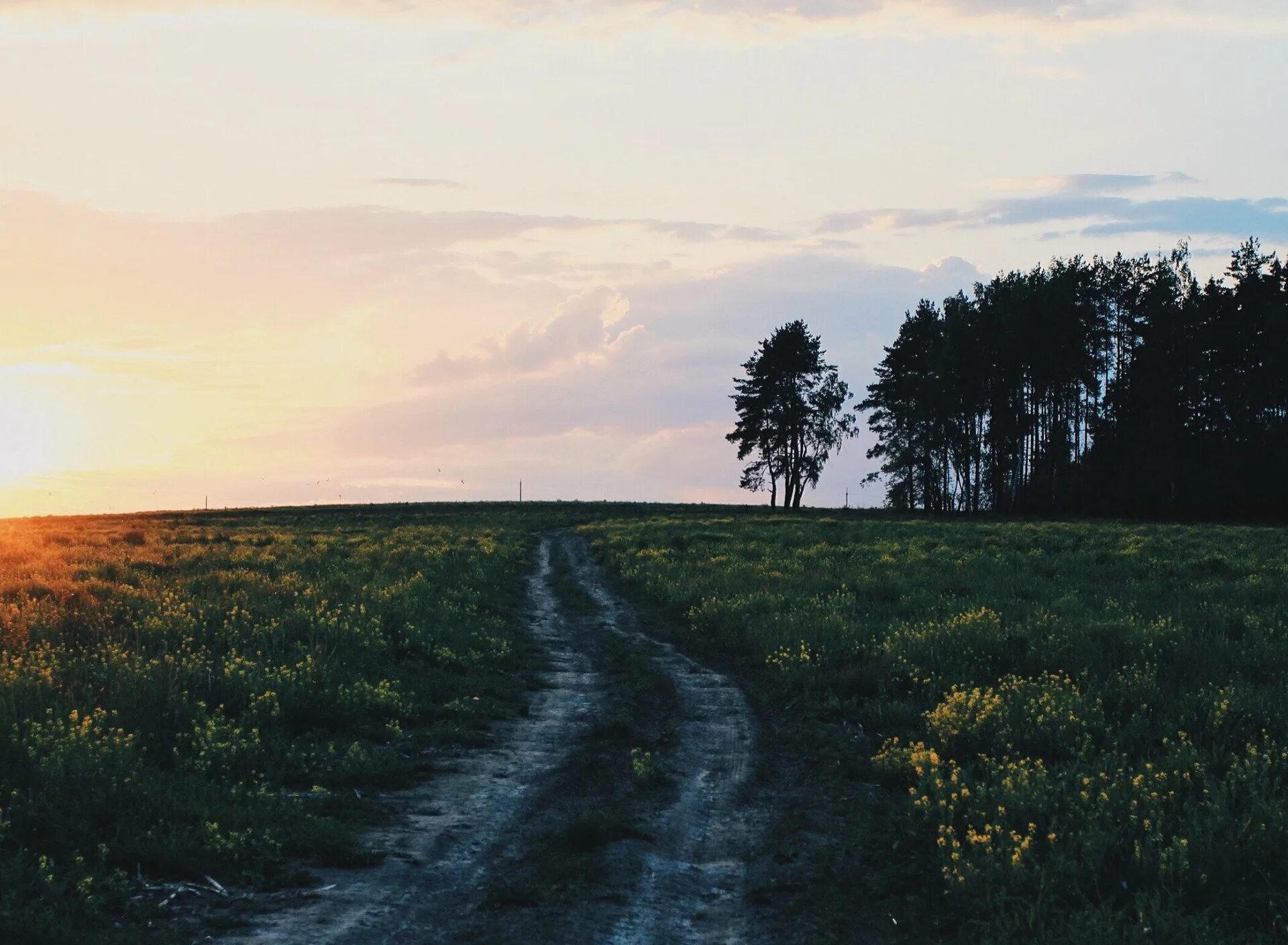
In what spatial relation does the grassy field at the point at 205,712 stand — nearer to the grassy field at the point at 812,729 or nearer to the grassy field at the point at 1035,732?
the grassy field at the point at 812,729

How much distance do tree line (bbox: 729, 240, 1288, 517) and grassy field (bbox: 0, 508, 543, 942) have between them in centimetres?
6249

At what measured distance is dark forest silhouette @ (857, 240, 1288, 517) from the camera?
69625 mm

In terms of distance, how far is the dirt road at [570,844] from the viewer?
6.51 meters

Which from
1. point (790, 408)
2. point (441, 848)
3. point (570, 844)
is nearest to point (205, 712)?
point (441, 848)

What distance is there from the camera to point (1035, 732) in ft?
33.9

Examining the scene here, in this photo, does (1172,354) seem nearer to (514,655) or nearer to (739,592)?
(739,592)

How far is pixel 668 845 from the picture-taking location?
813 centimetres

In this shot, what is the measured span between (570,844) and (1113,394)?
258ft

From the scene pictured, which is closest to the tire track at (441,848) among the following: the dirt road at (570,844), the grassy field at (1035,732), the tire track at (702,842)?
the dirt road at (570,844)

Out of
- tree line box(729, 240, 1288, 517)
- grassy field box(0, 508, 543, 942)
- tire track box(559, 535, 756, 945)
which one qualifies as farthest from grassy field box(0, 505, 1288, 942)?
tree line box(729, 240, 1288, 517)

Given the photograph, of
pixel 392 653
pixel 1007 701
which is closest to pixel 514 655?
pixel 392 653

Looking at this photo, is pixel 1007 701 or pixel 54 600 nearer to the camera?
pixel 1007 701

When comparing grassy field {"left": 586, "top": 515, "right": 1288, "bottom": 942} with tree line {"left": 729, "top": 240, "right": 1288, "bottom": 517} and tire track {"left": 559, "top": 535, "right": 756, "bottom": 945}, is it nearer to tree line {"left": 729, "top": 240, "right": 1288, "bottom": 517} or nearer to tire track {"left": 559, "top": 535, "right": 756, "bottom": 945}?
tire track {"left": 559, "top": 535, "right": 756, "bottom": 945}

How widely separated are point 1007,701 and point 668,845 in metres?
5.15
